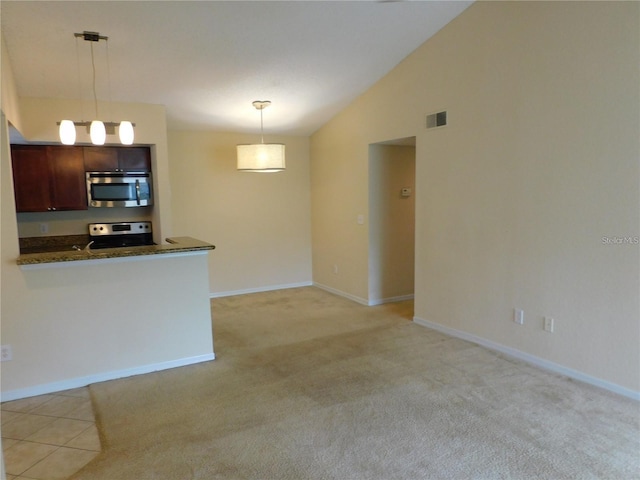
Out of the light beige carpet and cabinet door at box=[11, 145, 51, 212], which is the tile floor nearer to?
the light beige carpet

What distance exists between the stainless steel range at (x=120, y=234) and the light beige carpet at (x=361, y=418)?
6.68 feet

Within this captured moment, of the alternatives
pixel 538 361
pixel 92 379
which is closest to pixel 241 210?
pixel 92 379

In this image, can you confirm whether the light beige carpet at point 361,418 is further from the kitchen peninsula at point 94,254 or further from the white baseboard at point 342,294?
the white baseboard at point 342,294

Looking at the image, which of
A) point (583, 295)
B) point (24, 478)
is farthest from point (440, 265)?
point (24, 478)

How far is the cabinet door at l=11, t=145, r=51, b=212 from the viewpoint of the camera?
4.34 meters

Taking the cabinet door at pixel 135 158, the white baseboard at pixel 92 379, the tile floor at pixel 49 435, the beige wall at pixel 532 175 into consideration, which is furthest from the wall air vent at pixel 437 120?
the tile floor at pixel 49 435

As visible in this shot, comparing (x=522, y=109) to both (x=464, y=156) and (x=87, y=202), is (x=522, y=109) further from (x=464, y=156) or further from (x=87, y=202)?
(x=87, y=202)

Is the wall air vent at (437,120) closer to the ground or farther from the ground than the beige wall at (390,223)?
farther from the ground

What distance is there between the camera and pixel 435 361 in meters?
3.54

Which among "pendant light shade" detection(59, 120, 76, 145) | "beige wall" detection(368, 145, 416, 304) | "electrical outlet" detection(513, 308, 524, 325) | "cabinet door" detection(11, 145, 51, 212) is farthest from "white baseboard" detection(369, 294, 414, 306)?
"cabinet door" detection(11, 145, 51, 212)

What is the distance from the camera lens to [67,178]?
4.57 meters

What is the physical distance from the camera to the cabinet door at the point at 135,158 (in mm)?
4795

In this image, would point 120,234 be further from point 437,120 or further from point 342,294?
point 437,120

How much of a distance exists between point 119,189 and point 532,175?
4.35 meters
